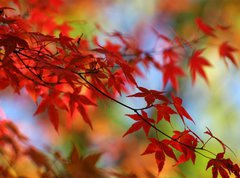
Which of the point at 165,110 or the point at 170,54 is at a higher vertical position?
the point at 170,54

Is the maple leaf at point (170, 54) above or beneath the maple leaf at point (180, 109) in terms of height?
above

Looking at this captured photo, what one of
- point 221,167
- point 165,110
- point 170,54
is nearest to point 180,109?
point 165,110

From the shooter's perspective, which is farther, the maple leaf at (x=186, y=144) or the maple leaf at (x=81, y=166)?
the maple leaf at (x=81, y=166)

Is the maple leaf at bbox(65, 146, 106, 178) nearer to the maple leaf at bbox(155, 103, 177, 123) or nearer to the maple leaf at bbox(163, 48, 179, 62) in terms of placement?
the maple leaf at bbox(155, 103, 177, 123)

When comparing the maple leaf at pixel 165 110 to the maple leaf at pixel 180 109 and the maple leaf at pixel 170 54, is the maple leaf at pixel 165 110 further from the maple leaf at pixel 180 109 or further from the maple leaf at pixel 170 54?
the maple leaf at pixel 170 54

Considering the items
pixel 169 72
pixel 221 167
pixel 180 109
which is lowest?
pixel 221 167

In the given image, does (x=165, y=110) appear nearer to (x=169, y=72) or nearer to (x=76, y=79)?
(x=76, y=79)

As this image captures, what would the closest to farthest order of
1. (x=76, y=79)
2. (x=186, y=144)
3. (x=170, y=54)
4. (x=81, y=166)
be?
(x=76, y=79)
(x=186, y=144)
(x=81, y=166)
(x=170, y=54)

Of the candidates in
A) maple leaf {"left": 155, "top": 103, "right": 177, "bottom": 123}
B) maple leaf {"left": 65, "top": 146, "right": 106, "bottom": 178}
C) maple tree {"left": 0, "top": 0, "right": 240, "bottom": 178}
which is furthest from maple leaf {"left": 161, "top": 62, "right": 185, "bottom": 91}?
maple leaf {"left": 155, "top": 103, "right": 177, "bottom": 123}

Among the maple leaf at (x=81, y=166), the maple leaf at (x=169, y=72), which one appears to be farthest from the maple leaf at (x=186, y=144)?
the maple leaf at (x=169, y=72)
